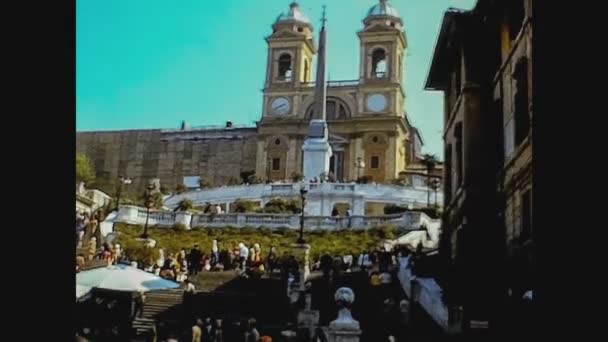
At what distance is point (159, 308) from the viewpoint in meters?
19.8

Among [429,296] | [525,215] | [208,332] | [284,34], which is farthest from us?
[284,34]

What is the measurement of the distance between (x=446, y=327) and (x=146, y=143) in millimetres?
61610

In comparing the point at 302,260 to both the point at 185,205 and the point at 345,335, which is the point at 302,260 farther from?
the point at 185,205

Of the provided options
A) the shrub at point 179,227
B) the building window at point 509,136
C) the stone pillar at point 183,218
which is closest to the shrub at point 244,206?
the stone pillar at point 183,218

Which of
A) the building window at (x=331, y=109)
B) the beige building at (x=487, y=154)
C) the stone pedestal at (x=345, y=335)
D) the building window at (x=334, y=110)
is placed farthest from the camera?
the building window at (x=331, y=109)

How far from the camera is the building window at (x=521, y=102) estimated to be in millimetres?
17219

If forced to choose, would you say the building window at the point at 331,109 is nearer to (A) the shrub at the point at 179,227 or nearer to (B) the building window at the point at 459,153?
(A) the shrub at the point at 179,227

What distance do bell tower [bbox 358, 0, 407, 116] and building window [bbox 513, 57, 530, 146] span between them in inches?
1932

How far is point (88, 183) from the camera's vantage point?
5956 centimetres

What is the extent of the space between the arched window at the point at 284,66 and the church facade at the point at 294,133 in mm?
60

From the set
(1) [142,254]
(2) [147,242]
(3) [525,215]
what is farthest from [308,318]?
(2) [147,242]

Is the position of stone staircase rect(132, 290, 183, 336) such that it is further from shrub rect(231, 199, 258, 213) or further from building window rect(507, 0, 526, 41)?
shrub rect(231, 199, 258, 213)

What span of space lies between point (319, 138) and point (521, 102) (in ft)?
138
